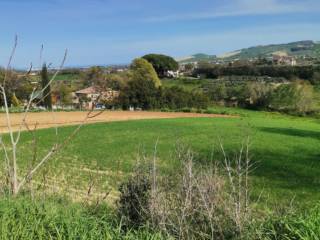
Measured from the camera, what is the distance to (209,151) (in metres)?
23.3

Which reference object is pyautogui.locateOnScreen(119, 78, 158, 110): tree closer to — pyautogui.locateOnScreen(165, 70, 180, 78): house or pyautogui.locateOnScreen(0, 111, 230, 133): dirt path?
pyautogui.locateOnScreen(0, 111, 230, 133): dirt path

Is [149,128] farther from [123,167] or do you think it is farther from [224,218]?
[224,218]

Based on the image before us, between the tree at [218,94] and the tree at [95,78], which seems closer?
the tree at [95,78]

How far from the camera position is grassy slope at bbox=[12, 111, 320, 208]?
53.7ft

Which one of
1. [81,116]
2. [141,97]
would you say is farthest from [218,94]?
[81,116]

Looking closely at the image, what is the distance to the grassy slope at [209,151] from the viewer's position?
1636 cm

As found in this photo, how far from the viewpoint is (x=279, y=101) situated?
6569 centimetres

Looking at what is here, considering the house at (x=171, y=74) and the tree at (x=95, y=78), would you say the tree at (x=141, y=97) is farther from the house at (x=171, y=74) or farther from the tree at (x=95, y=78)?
the tree at (x=95, y=78)

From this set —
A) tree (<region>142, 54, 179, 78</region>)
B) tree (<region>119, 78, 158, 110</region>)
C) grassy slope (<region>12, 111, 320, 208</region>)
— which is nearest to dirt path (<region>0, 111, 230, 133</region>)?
tree (<region>119, 78, 158, 110</region>)

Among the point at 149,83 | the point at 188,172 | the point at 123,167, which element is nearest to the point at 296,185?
the point at 123,167

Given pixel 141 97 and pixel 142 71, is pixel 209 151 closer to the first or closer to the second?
pixel 141 97

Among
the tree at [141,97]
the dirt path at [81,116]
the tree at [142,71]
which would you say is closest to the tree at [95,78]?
the dirt path at [81,116]

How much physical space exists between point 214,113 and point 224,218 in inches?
1969

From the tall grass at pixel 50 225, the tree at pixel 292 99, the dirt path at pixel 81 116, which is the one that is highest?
the tall grass at pixel 50 225
